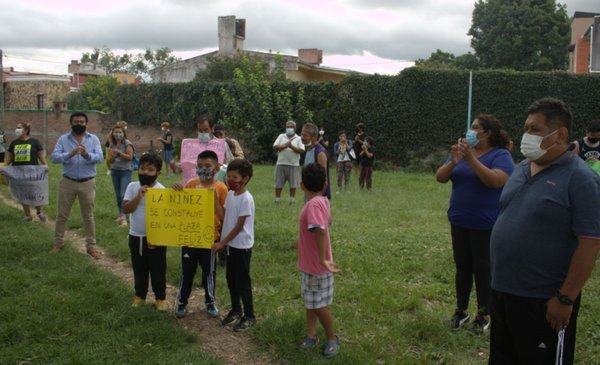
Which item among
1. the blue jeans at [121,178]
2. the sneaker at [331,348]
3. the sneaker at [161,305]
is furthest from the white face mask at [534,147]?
the blue jeans at [121,178]

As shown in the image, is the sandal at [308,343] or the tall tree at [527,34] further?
the tall tree at [527,34]

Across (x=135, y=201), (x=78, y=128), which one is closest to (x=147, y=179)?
(x=135, y=201)

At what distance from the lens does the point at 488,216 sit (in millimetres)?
5000

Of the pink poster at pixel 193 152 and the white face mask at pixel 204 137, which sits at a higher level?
the white face mask at pixel 204 137

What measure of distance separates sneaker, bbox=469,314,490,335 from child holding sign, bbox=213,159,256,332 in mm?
2066

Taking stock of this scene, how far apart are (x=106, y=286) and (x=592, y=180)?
524 cm

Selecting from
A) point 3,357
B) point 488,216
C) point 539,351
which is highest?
point 488,216

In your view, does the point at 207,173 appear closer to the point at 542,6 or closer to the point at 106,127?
the point at 106,127

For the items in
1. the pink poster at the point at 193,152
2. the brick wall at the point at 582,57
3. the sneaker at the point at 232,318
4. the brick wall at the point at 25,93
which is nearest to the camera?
the sneaker at the point at 232,318

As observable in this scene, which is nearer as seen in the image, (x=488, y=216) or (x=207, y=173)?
(x=488, y=216)

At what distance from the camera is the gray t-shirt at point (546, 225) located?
10.3ft

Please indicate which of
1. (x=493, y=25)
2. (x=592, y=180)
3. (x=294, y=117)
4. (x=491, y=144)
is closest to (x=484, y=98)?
(x=294, y=117)

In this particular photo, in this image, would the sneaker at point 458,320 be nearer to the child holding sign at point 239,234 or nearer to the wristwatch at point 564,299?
the child holding sign at point 239,234

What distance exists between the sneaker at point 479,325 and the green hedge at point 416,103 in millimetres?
17695
